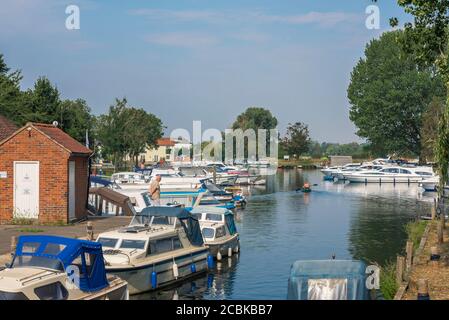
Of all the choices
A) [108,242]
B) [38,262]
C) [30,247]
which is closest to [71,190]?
[108,242]

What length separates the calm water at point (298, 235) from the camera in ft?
81.3

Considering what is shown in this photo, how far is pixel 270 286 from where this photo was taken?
969 inches

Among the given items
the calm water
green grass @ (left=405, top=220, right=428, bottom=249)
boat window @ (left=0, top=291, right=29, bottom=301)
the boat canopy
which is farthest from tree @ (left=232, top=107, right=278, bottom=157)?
boat window @ (left=0, top=291, right=29, bottom=301)

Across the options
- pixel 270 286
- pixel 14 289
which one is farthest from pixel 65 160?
pixel 14 289

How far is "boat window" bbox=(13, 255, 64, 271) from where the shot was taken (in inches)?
639

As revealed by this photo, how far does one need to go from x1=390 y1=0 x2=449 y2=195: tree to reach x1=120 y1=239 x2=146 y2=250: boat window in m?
9.77

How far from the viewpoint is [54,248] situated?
54.5 feet

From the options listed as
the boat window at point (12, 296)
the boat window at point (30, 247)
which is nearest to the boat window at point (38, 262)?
the boat window at point (30, 247)

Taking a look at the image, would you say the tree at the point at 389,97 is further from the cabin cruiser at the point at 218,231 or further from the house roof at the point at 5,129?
the cabin cruiser at the point at 218,231

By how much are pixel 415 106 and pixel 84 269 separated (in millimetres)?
100747

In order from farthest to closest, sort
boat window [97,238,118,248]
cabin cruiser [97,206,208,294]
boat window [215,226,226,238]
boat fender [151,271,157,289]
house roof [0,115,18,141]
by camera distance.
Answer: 1. house roof [0,115,18,141]
2. boat window [215,226,226,238]
3. boat window [97,238,118,248]
4. boat fender [151,271,157,289]
5. cabin cruiser [97,206,208,294]

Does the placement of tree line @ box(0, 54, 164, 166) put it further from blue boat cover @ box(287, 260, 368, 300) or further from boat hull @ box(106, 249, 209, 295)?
blue boat cover @ box(287, 260, 368, 300)
